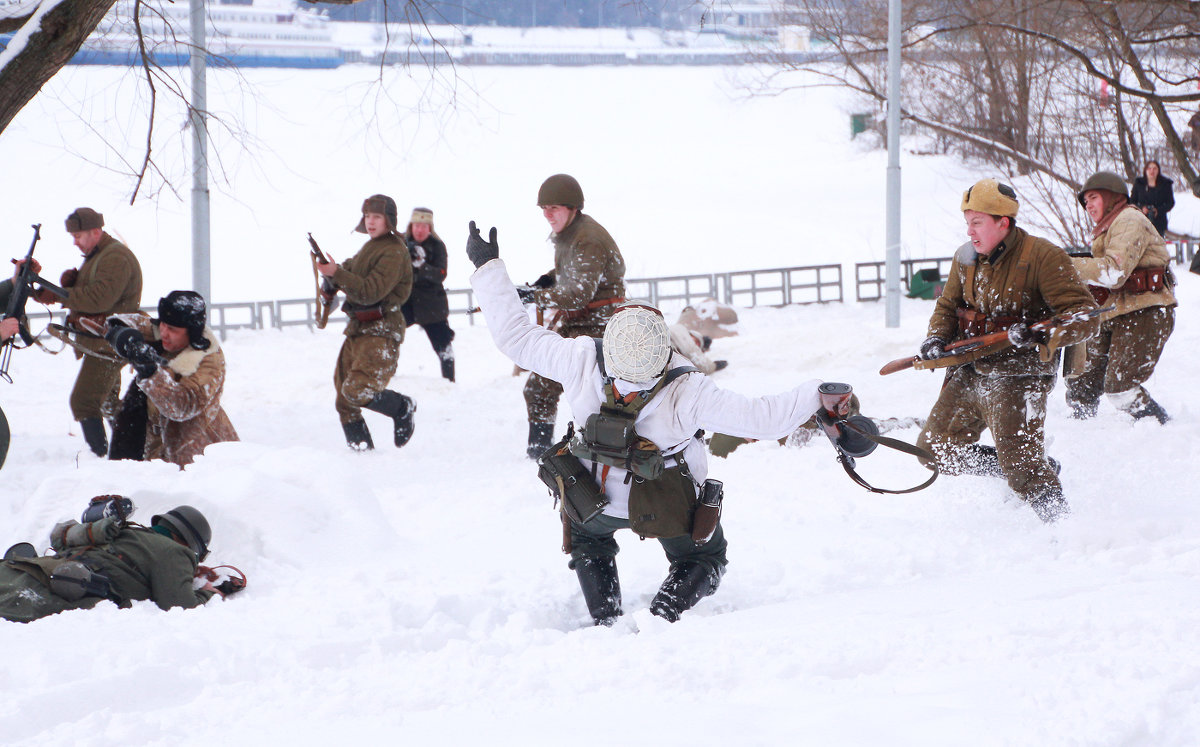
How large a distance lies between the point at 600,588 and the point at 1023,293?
2.17 meters

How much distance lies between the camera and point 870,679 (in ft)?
8.68

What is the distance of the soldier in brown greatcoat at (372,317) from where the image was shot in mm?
6801

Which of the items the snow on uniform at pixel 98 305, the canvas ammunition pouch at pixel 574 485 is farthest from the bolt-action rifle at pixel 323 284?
the canvas ammunition pouch at pixel 574 485

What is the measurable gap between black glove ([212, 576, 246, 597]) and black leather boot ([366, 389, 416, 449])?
2.98 m

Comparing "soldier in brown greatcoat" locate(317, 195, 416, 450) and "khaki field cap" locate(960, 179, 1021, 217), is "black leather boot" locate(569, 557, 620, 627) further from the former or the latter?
"soldier in brown greatcoat" locate(317, 195, 416, 450)

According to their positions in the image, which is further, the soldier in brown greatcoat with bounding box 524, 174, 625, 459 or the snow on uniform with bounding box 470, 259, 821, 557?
the soldier in brown greatcoat with bounding box 524, 174, 625, 459

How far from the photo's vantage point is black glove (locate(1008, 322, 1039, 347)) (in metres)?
4.31

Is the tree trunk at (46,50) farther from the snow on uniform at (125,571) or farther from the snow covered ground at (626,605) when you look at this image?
the snow on uniform at (125,571)

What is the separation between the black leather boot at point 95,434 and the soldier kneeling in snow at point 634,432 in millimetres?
3796

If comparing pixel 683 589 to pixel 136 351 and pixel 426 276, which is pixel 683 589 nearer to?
pixel 136 351

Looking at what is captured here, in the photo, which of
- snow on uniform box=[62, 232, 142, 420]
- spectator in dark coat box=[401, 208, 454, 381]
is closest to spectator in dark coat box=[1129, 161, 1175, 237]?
spectator in dark coat box=[401, 208, 454, 381]

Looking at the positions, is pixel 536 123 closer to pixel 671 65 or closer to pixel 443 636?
pixel 671 65

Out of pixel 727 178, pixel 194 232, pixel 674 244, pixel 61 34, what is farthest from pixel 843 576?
pixel 727 178

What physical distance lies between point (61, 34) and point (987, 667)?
4730 mm
